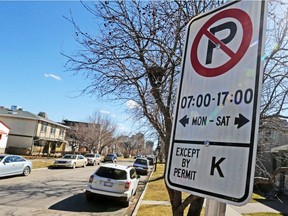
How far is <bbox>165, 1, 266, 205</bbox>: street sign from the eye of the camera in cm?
136

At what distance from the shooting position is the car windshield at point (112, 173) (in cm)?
1305

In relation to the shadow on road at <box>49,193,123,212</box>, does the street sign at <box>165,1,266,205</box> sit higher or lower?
higher

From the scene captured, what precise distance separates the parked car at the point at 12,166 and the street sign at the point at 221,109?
18.9 m

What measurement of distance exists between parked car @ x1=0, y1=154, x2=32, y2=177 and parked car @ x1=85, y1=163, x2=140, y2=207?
8.08 m

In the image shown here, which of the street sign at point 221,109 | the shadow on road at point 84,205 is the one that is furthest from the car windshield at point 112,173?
the street sign at point 221,109

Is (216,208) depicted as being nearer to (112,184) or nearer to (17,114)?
(112,184)

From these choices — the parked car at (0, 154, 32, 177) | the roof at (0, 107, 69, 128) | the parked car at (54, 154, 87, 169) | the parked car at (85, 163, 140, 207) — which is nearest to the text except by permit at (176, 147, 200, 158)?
the parked car at (85, 163, 140, 207)

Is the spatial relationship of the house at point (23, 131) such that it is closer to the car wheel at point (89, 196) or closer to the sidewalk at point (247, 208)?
the car wheel at point (89, 196)

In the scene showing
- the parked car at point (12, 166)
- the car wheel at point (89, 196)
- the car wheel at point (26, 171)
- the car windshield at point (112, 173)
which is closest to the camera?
the car wheel at point (89, 196)

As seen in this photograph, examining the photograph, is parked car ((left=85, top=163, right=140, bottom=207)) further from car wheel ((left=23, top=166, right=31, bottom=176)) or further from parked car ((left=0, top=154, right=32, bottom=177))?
car wheel ((left=23, top=166, right=31, bottom=176))

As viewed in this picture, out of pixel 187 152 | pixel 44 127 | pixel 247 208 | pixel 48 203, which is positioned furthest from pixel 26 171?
pixel 44 127

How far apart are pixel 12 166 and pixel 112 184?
31.8 feet

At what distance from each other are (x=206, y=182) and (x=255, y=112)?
1.44 feet

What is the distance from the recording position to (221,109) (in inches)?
59.7
